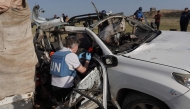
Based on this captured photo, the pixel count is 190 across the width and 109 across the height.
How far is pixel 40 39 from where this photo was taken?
432 cm

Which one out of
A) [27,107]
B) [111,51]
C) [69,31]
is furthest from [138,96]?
[27,107]

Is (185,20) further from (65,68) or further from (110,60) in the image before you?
(65,68)

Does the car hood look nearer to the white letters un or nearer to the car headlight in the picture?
the car headlight

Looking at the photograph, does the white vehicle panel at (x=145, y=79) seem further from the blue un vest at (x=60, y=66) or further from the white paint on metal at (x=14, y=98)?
the white paint on metal at (x=14, y=98)

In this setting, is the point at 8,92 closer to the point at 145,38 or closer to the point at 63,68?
the point at 63,68

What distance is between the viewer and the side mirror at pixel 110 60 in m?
3.13

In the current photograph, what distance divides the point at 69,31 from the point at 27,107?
155 centimetres

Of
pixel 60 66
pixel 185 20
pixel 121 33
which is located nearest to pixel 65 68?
pixel 60 66

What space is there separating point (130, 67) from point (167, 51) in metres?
0.69

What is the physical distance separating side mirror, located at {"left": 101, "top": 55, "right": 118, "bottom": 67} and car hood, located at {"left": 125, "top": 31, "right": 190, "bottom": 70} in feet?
0.73

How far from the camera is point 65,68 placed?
3.30m

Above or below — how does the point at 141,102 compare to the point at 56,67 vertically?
below

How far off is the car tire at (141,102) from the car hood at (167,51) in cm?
50

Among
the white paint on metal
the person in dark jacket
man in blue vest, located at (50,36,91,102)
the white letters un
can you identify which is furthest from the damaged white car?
the person in dark jacket
